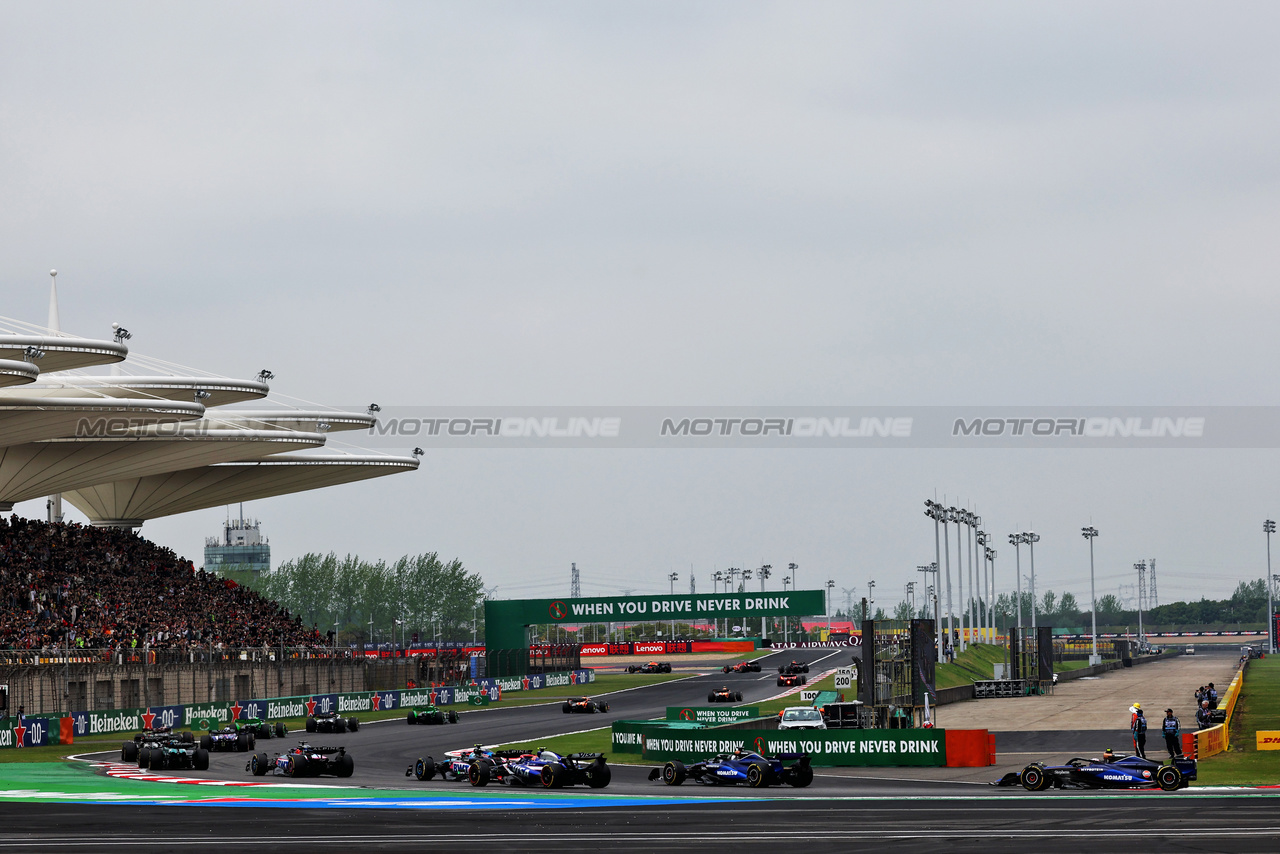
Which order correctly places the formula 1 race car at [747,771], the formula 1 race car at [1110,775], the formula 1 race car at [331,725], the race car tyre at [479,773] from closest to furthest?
the formula 1 race car at [1110,775], the formula 1 race car at [747,771], the race car tyre at [479,773], the formula 1 race car at [331,725]

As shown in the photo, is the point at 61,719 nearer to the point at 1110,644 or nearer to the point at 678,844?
the point at 678,844

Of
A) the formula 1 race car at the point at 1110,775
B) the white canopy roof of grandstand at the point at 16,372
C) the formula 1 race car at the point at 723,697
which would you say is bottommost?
the formula 1 race car at the point at 723,697

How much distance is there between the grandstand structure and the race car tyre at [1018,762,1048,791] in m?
35.1

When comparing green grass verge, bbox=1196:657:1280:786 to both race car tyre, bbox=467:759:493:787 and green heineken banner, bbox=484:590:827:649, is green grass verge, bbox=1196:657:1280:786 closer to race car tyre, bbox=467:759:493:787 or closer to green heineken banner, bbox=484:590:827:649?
race car tyre, bbox=467:759:493:787

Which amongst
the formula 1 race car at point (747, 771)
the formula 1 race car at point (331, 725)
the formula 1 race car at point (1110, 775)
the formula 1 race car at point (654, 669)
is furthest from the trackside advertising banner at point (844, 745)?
the formula 1 race car at point (654, 669)

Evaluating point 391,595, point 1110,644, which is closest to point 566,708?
point 391,595

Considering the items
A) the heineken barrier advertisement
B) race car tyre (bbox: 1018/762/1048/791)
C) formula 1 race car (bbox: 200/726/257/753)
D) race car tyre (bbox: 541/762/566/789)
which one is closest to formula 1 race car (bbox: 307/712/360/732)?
the heineken barrier advertisement

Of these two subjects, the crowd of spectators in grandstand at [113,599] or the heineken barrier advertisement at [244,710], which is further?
the crowd of spectators in grandstand at [113,599]

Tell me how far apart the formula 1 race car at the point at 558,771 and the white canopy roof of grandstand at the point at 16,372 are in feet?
80.0

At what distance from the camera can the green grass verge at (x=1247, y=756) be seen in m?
31.9

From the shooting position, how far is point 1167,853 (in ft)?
60.6

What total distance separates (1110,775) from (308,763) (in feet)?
62.8

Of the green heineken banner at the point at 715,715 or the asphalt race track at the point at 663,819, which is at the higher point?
the asphalt race track at the point at 663,819

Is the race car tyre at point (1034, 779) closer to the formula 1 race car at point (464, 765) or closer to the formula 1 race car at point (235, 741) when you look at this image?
the formula 1 race car at point (464, 765)
